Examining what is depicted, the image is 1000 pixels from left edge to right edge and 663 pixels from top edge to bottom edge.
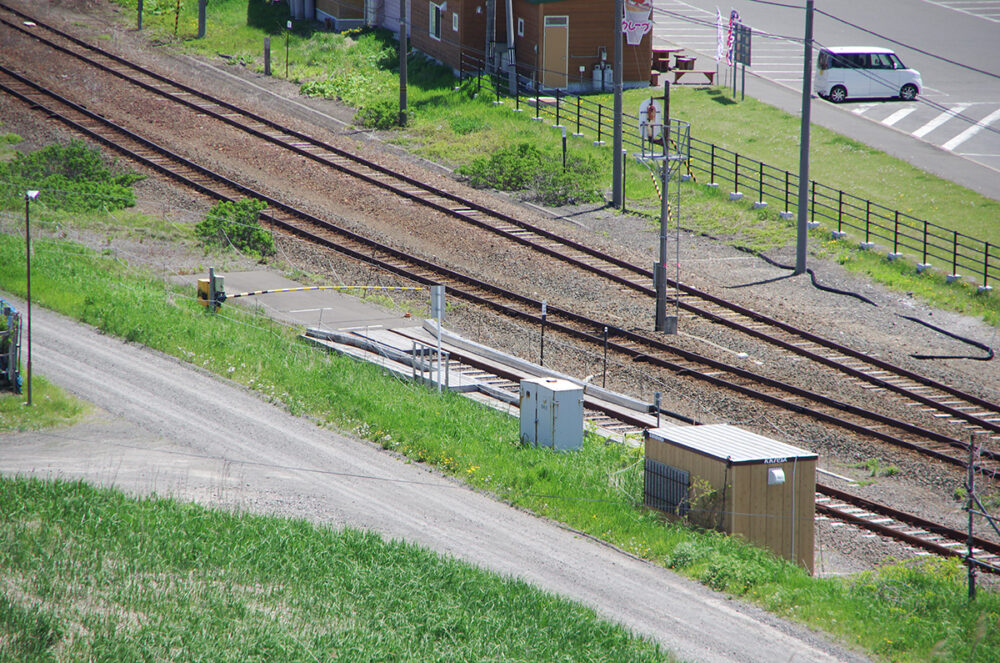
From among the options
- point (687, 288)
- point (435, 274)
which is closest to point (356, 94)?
point (435, 274)

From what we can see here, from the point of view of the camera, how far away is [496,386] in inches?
844

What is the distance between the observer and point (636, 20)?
Answer: 136 feet

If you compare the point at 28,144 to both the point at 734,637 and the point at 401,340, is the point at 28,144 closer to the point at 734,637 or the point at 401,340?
the point at 401,340

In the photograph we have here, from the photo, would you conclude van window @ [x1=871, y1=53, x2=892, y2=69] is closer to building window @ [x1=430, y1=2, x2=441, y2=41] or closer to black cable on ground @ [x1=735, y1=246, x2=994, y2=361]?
black cable on ground @ [x1=735, y1=246, x2=994, y2=361]

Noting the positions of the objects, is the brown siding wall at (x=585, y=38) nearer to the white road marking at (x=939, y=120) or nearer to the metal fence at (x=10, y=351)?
the white road marking at (x=939, y=120)

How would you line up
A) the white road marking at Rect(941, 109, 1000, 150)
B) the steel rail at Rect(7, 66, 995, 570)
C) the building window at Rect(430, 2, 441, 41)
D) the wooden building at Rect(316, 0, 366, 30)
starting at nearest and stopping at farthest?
the steel rail at Rect(7, 66, 995, 570) < the white road marking at Rect(941, 109, 1000, 150) < the building window at Rect(430, 2, 441, 41) < the wooden building at Rect(316, 0, 366, 30)

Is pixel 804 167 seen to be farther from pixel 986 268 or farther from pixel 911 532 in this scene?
pixel 911 532

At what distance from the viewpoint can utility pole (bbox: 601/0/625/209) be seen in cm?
3111

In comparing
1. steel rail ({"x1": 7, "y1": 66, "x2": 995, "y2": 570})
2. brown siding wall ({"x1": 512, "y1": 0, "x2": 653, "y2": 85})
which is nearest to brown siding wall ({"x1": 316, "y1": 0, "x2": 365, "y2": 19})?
brown siding wall ({"x1": 512, "y1": 0, "x2": 653, "y2": 85})

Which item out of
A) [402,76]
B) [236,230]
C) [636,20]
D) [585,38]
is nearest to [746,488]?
[236,230]

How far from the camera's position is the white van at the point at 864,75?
134ft

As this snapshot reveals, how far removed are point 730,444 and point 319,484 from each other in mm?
5871

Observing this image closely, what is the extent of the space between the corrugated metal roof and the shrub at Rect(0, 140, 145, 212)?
1938 cm

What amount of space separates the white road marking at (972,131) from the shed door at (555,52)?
13055 mm
